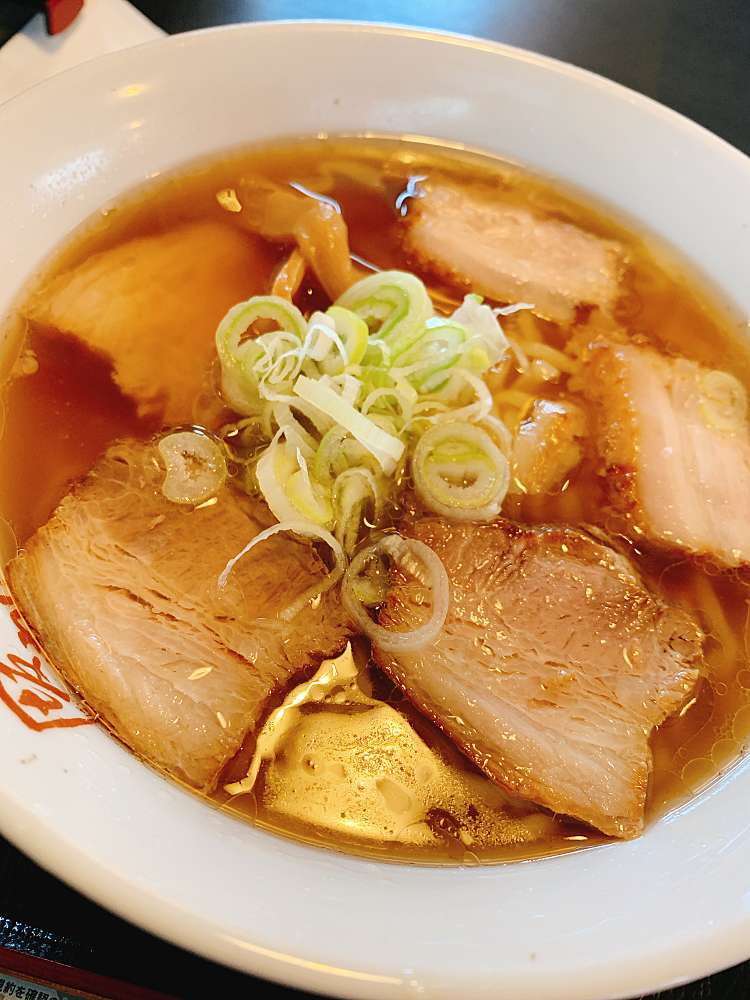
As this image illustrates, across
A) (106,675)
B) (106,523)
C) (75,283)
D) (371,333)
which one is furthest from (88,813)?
(75,283)

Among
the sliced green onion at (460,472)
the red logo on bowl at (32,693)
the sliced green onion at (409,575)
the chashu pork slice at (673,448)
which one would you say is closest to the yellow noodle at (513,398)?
the chashu pork slice at (673,448)

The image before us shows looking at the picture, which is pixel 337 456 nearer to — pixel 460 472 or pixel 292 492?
pixel 292 492

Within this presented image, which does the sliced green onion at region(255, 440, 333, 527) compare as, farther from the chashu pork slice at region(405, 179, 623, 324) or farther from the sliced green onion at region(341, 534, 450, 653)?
the chashu pork slice at region(405, 179, 623, 324)

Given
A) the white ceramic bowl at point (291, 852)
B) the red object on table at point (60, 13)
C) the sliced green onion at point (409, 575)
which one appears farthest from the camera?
the red object on table at point (60, 13)

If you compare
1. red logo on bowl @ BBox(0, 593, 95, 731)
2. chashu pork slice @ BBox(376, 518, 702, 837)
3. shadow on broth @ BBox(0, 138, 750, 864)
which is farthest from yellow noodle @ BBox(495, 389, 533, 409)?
red logo on bowl @ BBox(0, 593, 95, 731)

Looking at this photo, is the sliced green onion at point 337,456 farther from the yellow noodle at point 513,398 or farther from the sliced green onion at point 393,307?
the yellow noodle at point 513,398

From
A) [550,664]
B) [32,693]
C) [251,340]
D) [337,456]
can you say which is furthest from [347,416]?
[32,693]
